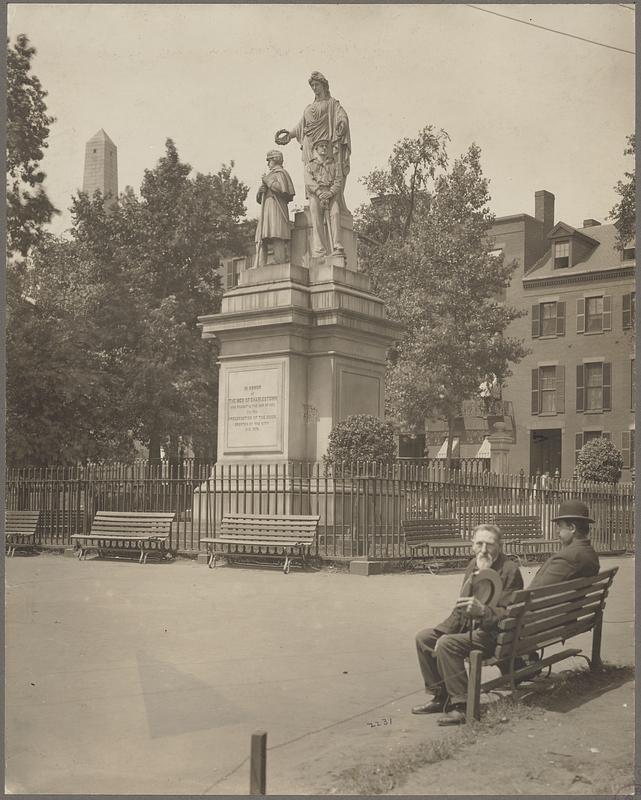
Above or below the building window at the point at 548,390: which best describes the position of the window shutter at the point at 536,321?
above

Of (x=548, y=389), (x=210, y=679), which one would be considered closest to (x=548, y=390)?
(x=548, y=389)

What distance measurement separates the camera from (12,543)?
17.1 meters

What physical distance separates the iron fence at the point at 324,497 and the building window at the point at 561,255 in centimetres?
2783

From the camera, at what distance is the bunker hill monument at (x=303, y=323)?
1661cm

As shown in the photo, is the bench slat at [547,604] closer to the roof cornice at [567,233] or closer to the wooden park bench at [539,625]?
the wooden park bench at [539,625]

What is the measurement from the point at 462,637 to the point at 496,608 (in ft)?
0.91

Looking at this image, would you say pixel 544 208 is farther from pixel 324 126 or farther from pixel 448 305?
pixel 324 126

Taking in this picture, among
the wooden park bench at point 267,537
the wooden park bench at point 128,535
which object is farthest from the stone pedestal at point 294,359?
the wooden park bench at point 267,537

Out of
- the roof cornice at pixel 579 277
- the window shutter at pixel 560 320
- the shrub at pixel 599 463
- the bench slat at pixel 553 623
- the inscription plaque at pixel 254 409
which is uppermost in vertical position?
the roof cornice at pixel 579 277

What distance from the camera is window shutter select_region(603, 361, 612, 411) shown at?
4322 cm

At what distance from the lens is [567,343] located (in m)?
45.5

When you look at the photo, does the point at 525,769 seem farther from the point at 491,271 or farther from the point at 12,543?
the point at 491,271

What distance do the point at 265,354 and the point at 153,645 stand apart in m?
9.12

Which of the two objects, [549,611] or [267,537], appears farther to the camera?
[267,537]
